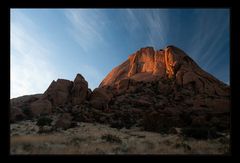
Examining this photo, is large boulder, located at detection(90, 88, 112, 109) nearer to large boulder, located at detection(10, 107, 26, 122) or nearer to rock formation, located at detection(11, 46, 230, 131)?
rock formation, located at detection(11, 46, 230, 131)

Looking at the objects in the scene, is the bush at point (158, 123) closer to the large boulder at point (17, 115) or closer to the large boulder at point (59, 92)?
the large boulder at point (17, 115)

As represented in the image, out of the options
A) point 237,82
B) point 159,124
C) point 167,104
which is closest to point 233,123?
point 237,82

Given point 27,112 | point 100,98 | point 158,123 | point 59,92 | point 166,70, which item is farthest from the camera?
point 166,70

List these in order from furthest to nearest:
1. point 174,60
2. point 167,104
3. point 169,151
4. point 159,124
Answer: point 174,60 < point 167,104 < point 159,124 < point 169,151

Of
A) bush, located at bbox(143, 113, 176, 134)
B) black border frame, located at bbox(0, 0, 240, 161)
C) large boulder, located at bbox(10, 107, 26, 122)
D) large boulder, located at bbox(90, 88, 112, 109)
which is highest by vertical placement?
black border frame, located at bbox(0, 0, 240, 161)

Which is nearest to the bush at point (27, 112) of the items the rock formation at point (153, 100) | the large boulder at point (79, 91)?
the rock formation at point (153, 100)

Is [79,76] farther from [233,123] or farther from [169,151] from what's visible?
[233,123]

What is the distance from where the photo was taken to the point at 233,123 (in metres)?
4.18

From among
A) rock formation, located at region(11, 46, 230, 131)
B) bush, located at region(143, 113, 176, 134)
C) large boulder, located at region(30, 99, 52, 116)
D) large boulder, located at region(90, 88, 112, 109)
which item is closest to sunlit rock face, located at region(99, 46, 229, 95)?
rock formation, located at region(11, 46, 230, 131)

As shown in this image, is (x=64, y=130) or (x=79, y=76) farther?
(x=79, y=76)
